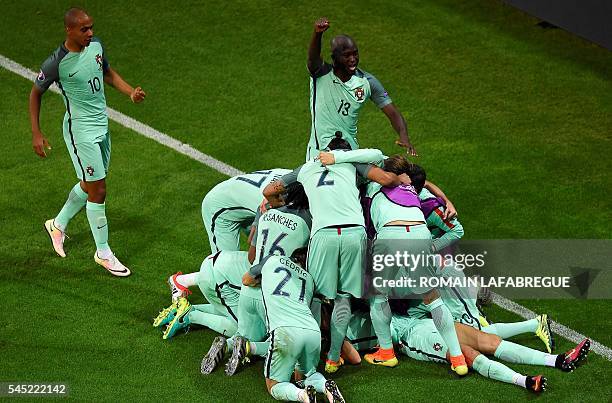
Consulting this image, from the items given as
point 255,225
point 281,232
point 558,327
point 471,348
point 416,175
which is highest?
point 416,175

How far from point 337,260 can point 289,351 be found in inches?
32.7

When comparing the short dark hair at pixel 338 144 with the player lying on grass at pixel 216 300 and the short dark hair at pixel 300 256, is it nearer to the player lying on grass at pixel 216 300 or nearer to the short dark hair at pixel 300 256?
the short dark hair at pixel 300 256

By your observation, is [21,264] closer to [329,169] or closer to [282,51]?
[329,169]

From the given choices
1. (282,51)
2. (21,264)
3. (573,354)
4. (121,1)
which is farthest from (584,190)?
(121,1)

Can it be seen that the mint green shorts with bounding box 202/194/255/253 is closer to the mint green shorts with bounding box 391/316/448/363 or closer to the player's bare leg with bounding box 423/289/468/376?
the mint green shorts with bounding box 391/316/448/363

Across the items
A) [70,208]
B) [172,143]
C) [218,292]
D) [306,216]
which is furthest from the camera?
[172,143]

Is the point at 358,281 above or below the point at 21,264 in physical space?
above

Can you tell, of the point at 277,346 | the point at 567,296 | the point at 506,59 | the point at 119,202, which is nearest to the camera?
the point at 277,346

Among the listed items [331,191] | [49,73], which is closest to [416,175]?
[331,191]

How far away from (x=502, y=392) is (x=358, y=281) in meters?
1.32

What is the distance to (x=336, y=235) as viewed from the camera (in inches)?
330

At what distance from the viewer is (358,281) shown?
8.53 m

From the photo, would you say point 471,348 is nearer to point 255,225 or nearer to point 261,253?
point 261,253

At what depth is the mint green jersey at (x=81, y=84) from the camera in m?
9.47
